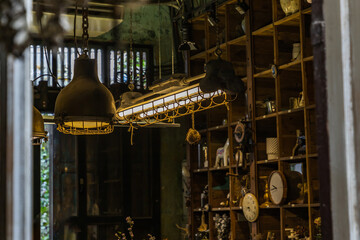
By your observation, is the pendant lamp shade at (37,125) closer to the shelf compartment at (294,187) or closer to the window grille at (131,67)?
the shelf compartment at (294,187)

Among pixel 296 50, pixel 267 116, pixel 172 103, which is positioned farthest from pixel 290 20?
pixel 172 103

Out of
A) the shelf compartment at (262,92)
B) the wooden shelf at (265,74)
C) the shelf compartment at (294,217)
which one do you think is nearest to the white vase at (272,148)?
the shelf compartment at (262,92)

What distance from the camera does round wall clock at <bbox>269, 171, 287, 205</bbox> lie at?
18.6 feet

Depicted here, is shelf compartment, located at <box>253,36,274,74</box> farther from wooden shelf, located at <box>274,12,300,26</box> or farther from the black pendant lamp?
the black pendant lamp

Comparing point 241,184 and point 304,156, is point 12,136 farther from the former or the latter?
point 241,184

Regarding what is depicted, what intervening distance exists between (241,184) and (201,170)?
2.47 feet

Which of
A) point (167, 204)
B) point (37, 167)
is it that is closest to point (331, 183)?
point (37, 167)

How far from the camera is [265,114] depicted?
6.23 metres

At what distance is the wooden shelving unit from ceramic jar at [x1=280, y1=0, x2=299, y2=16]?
7 cm

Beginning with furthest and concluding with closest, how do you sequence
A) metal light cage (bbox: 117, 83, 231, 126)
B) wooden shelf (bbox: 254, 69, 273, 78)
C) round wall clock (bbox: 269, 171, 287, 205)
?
wooden shelf (bbox: 254, 69, 273, 78) < round wall clock (bbox: 269, 171, 287, 205) < metal light cage (bbox: 117, 83, 231, 126)

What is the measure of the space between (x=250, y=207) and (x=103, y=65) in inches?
140

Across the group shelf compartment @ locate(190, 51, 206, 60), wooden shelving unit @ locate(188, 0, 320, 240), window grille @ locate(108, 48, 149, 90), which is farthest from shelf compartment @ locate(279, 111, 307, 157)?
window grille @ locate(108, 48, 149, 90)

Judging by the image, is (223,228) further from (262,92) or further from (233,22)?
(233,22)

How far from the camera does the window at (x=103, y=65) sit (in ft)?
27.3
